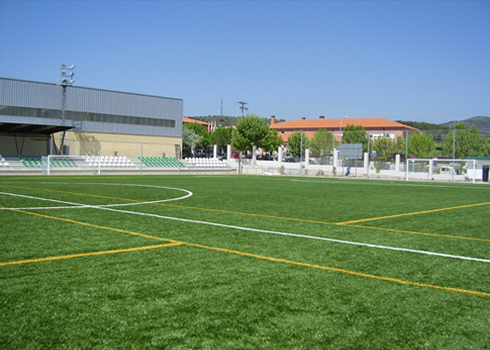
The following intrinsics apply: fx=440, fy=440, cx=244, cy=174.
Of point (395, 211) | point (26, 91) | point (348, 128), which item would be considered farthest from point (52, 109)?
point (348, 128)

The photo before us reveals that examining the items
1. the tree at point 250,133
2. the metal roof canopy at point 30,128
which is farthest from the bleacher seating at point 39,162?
the tree at point 250,133

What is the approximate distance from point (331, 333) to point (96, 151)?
150ft

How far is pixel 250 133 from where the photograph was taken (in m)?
71.2

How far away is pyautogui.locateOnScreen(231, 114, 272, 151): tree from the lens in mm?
71312

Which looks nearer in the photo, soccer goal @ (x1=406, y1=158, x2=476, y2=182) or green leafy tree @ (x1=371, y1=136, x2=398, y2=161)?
soccer goal @ (x1=406, y1=158, x2=476, y2=182)

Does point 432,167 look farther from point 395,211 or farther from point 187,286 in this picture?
point 187,286

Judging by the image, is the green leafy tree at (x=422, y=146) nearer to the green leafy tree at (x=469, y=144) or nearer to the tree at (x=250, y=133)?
the green leafy tree at (x=469, y=144)

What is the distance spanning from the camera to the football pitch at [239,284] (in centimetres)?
338

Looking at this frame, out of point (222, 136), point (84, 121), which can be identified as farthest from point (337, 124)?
point (84, 121)

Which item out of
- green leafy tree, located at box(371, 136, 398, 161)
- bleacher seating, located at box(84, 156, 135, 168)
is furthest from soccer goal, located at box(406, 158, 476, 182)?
bleacher seating, located at box(84, 156, 135, 168)

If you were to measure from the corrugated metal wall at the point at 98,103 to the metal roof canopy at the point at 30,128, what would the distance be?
354 cm

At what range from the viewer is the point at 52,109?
4475 cm

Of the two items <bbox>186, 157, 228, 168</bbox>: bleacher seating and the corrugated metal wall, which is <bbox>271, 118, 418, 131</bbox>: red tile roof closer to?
the corrugated metal wall

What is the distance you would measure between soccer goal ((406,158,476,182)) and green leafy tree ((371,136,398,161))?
2321 centimetres
